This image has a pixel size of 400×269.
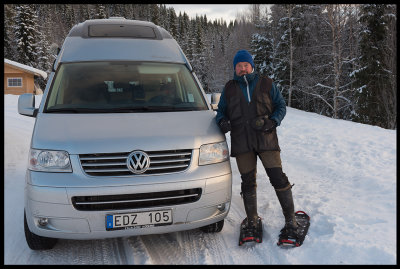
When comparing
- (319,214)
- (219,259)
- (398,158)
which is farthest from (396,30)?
(219,259)

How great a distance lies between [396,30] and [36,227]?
2384cm

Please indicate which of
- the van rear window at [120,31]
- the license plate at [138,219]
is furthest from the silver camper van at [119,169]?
the van rear window at [120,31]

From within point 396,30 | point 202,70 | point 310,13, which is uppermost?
point 310,13

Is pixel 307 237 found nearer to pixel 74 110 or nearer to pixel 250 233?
pixel 250 233

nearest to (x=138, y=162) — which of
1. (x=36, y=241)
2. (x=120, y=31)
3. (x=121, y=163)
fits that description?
(x=121, y=163)

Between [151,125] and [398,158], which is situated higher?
[151,125]

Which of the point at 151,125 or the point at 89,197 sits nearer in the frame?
the point at 89,197

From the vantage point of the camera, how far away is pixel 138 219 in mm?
2893

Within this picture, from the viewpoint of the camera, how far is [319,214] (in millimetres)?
3889

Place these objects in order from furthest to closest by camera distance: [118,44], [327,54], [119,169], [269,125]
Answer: [327,54] < [118,44] < [269,125] < [119,169]

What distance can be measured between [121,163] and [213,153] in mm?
876

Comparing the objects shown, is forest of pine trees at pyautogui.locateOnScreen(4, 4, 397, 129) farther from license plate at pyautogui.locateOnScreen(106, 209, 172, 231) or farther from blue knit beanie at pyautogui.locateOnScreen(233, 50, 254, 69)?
license plate at pyautogui.locateOnScreen(106, 209, 172, 231)

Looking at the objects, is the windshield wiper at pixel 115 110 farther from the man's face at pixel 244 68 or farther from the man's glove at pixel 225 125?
the man's face at pixel 244 68

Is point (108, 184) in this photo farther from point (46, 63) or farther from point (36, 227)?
point (46, 63)
